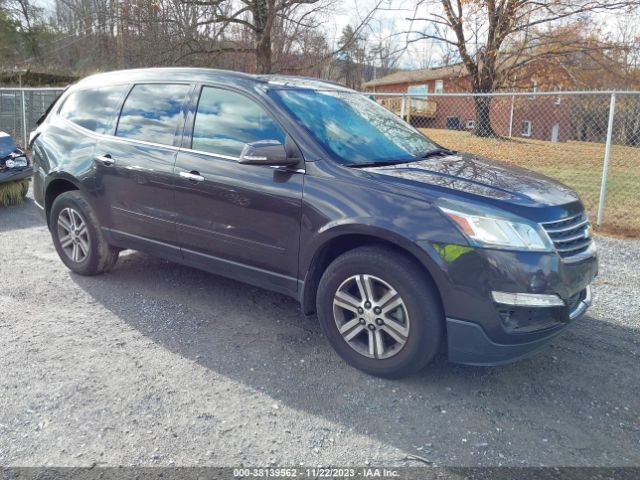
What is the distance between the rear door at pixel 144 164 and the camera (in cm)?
415

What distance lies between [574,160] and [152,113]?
1141cm

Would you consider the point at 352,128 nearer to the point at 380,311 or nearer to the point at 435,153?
the point at 435,153

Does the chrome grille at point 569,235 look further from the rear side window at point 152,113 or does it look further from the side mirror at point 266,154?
the rear side window at point 152,113

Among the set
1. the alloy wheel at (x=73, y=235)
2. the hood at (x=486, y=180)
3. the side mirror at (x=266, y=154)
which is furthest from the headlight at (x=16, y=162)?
the hood at (x=486, y=180)

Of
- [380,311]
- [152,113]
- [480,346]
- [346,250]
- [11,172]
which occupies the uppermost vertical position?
[152,113]

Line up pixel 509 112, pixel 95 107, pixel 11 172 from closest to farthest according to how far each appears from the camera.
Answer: pixel 95 107 → pixel 11 172 → pixel 509 112

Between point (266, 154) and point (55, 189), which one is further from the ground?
point (266, 154)

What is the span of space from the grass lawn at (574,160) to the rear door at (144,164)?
284 inches

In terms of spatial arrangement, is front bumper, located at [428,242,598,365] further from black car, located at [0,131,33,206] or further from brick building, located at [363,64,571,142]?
brick building, located at [363,64,571,142]

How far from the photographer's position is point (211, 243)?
3.95 meters

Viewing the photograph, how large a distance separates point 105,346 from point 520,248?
2.79 meters

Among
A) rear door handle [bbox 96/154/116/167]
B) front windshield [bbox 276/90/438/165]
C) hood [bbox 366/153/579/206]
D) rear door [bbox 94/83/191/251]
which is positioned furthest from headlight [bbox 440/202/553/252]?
rear door handle [bbox 96/154/116/167]

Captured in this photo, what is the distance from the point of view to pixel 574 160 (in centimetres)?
1280

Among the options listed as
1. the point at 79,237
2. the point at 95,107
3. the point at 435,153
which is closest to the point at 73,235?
the point at 79,237
